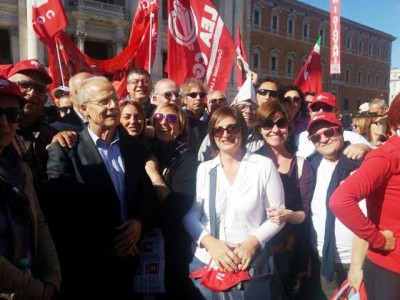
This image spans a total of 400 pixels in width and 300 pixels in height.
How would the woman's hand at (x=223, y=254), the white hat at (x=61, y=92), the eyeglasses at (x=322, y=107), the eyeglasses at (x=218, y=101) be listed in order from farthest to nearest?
the white hat at (x=61, y=92) < the eyeglasses at (x=218, y=101) < the eyeglasses at (x=322, y=107) < the woman's hand at (x=223, y=254)

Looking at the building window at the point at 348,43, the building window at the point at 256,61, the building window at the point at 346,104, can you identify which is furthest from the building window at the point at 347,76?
the building window at the point at 256,61

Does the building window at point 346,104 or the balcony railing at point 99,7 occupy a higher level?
the balcony railing at point 99,7

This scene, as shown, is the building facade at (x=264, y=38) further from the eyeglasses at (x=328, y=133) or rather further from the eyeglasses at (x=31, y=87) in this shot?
the eyeglasses at (x=328, y=133)

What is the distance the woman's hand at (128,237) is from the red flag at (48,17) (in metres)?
4.47

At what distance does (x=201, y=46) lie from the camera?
5914 mm

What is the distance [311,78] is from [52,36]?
396 centimetres

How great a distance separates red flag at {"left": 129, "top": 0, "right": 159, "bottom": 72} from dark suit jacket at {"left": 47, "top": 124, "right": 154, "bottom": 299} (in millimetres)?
4439

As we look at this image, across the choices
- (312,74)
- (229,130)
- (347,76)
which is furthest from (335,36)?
(347,76)

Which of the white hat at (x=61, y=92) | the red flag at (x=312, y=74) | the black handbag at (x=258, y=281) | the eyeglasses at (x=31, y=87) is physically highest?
the red flag at (x=312, y=74)

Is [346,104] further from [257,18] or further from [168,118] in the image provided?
[168,118]

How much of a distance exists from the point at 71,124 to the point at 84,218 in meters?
0.89

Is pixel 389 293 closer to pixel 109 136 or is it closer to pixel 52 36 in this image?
pixel 109 136

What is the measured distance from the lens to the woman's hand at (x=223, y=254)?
236 cm

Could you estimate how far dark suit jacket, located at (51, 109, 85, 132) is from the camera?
9.92 feet
